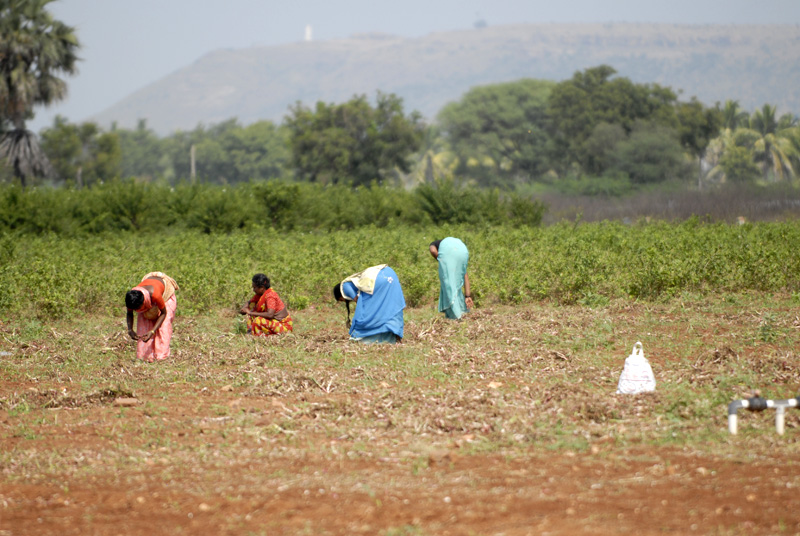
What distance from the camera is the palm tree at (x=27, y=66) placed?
100 ft

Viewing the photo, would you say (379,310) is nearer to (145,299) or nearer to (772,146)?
(145,299)

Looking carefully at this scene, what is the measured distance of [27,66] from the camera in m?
31.3

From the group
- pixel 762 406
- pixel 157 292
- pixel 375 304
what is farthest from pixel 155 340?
pixel 762 406

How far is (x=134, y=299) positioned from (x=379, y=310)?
2373mm

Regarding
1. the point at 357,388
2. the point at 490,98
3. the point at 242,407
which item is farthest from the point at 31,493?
the point at 490,98

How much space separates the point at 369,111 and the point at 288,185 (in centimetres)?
2365

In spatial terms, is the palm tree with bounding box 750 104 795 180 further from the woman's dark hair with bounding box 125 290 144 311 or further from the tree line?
the woman's dark hair with bounding box 125 290 144 311

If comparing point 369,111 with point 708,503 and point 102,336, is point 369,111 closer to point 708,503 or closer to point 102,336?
point 102,336

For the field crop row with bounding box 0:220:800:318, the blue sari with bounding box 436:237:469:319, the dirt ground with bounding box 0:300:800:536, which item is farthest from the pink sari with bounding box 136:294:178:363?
the blue sari with bounding box 436:237:469:319

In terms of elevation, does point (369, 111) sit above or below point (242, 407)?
above

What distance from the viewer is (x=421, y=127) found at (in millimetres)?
49750

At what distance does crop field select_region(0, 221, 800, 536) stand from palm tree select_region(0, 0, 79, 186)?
2071 cm

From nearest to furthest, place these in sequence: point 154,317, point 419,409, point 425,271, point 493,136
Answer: point 419,409
point 154,317
point 425,271
point 493,136

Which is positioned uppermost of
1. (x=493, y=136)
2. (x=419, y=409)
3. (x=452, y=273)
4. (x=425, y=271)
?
(x=493, y=136)
